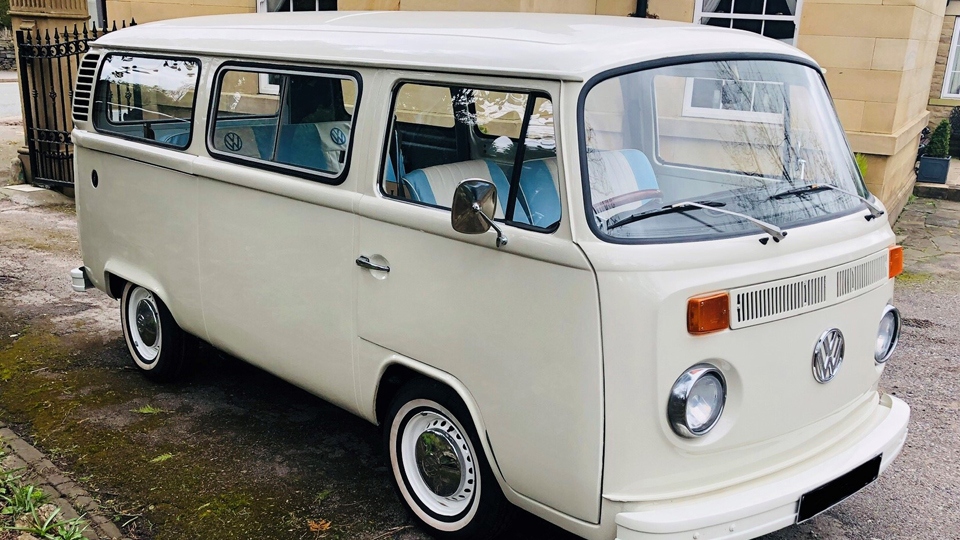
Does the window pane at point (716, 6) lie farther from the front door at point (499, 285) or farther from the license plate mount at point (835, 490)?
the license plate mount at point (835, 490)

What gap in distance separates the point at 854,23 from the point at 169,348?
7.62m

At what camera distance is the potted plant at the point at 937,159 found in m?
13.7

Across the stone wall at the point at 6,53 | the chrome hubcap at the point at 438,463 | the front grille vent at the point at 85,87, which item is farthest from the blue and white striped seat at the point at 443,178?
the stone wall at the point at 6,53

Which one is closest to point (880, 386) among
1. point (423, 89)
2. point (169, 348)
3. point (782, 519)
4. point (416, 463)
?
point (782, 519)

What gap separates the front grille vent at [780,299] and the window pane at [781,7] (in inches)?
290

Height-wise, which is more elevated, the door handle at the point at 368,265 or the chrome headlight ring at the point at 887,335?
the door handle at the point at 368,265

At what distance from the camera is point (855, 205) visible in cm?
366

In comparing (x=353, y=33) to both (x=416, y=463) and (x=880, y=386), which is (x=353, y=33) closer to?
(x=416, y=463)

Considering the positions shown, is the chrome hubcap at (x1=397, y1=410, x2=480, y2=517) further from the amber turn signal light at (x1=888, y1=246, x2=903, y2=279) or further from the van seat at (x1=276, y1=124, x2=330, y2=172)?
the amber turn signal light at (x1=888, y1=246, x2=903, y2=279)

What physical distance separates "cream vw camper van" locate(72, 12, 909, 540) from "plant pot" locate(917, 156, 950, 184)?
37.6ft

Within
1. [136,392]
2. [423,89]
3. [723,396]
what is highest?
[423,89]

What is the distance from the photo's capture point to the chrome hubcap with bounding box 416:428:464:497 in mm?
3672

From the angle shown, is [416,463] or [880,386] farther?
[880,386]

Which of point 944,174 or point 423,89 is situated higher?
point 423,89
